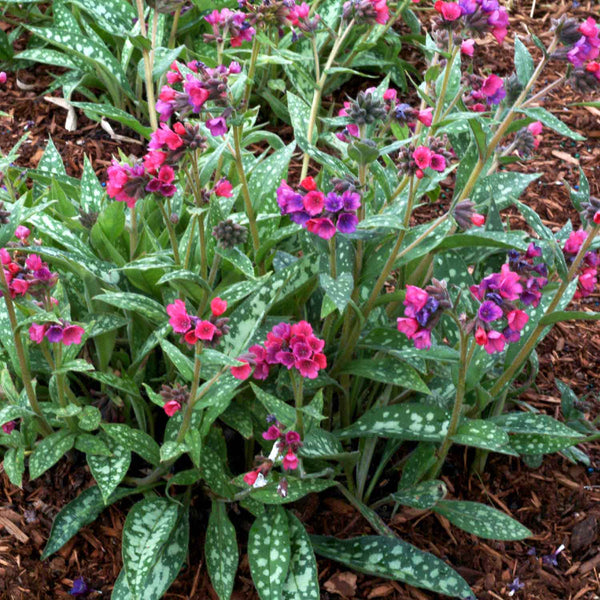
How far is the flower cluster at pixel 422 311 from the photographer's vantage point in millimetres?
1723

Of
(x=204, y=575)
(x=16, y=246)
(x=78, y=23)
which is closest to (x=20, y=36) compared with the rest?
(x=78, y=23)

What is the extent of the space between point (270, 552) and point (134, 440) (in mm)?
455

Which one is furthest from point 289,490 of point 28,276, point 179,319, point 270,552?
point 28,276

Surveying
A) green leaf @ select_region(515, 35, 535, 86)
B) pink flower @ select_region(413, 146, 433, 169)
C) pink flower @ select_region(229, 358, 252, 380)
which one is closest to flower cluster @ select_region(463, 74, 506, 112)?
green leaf @ select_region(515, 35, 535, 86)

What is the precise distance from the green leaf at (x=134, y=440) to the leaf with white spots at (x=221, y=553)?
232mm

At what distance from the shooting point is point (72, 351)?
2164 millimetres

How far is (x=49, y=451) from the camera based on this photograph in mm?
2123

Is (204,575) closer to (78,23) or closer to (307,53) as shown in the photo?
(307,53)

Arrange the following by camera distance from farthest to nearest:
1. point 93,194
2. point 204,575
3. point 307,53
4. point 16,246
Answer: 1. point 307,53
2. point 93,194
3. point 204,575
4. point 16,246

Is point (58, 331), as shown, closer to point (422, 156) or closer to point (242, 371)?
point (242, 371)

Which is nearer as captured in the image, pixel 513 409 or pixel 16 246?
pixel 16 246

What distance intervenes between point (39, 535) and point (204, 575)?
48cm

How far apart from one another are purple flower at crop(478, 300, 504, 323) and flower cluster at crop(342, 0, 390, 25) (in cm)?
Result: 102

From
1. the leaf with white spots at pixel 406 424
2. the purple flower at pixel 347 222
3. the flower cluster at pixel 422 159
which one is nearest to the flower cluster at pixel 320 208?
the purple flower at pixel 347 222
